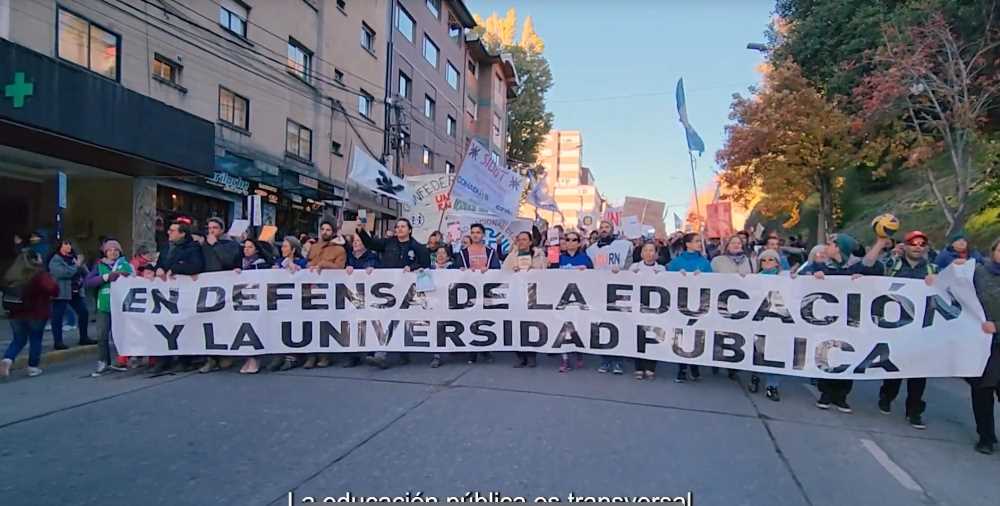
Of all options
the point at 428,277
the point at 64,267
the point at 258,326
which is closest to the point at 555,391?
the point at 428,277

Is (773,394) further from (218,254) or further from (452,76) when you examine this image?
(452,76)

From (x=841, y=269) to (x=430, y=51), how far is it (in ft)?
96.9

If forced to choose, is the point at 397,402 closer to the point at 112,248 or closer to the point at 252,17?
the point at 112,248

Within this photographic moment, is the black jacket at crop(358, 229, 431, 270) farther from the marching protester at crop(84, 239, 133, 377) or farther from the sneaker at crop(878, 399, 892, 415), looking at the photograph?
the sneaker at crop(878, 399, 892, 415)

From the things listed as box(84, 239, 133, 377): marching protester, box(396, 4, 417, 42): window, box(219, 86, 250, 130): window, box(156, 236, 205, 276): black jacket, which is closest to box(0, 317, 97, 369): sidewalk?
box(84, 239, 133, 377): marching protester

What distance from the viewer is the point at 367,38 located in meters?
25.7

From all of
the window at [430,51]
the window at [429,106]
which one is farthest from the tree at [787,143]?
the window at [430,51]

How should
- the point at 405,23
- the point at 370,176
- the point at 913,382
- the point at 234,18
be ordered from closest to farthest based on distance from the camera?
the point at 913,382
the point at 370,176
the point at 234,18
the point at 405,23

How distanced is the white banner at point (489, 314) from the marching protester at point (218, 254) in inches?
7.4

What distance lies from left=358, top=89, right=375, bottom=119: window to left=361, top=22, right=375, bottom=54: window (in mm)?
1862

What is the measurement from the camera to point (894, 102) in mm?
14109

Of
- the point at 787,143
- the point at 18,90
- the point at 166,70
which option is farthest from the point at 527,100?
the point at 18,90

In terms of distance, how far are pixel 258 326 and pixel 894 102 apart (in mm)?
14143

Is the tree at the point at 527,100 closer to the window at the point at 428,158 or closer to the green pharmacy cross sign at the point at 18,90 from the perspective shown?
the window at the point at 428,158
